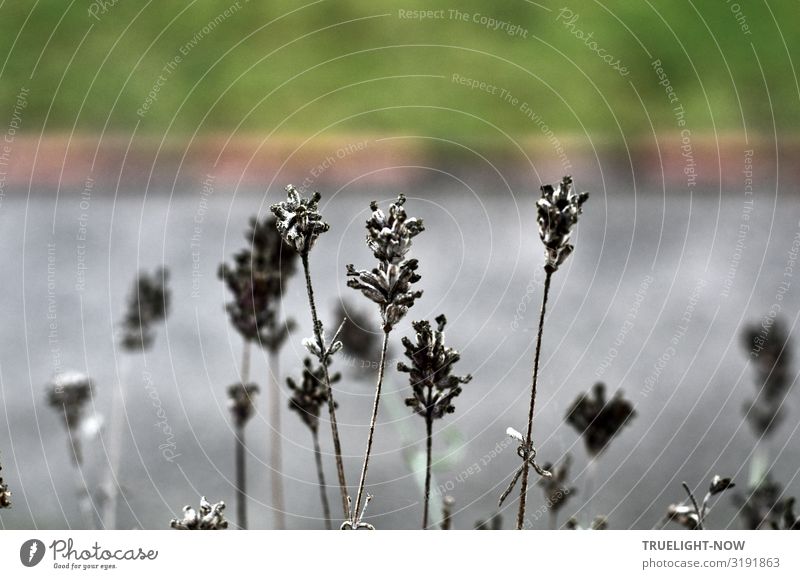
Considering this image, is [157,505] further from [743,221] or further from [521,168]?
[743,221]

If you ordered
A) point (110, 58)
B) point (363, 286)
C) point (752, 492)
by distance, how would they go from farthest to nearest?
point (110, 58), point (752, 492), point (363, 286)

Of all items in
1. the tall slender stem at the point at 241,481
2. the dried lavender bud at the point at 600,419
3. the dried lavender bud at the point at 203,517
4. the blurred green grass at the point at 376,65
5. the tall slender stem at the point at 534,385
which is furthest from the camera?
the blurred green grass at the point at 376,65

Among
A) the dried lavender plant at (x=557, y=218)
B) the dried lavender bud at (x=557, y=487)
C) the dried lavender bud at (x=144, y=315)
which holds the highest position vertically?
the dried lavender plant at (x=557, y=218)

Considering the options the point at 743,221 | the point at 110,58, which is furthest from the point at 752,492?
the point at 110,58

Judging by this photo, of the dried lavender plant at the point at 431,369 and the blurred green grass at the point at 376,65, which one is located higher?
the blurred green grass at the point at 376,65

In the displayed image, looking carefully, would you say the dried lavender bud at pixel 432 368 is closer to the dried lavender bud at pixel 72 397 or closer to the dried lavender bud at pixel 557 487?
the dried lavender bud at pixel 557 487

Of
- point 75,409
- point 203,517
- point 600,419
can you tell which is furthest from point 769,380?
point 75,409

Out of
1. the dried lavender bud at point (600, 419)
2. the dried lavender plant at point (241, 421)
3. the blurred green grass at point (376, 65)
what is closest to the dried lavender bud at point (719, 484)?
the dried lavender bud at point (600, 419)
